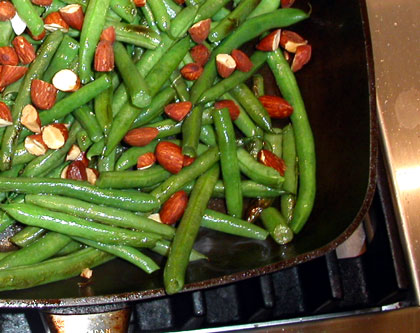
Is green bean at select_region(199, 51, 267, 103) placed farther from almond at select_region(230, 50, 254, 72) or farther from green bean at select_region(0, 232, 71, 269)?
green bean at select_region(0, 232, 71, 269)

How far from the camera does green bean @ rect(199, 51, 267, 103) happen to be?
2.24 meters

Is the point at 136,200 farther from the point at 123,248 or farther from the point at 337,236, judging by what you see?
the point at 337,236

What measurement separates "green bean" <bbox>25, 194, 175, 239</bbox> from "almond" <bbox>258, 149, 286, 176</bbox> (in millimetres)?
436

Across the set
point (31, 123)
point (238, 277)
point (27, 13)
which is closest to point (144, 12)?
point (27, 13)

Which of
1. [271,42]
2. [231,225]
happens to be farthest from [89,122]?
[271,42]

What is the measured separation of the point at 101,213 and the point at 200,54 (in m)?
0.72

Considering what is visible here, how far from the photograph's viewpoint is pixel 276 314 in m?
2.43

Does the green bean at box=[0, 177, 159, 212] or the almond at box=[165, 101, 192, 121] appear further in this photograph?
the almond at box=[165, 101, 192, 121]

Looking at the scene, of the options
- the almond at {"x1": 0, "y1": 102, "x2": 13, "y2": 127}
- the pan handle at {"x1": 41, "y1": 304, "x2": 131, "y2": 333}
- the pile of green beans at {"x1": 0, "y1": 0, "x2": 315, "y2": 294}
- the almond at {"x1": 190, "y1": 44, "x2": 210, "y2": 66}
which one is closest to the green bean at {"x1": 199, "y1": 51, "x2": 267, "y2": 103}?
the pile of green beans at {"x1": 0, "y1": 0, "x2": 315, "y2": 294}

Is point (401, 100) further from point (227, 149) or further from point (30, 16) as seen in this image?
point (30, 16)

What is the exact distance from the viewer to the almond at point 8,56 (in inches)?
84.0

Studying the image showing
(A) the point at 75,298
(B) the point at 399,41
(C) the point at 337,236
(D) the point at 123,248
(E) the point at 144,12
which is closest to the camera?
(A) the point at 75,298

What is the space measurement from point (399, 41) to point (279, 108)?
69 centimetres

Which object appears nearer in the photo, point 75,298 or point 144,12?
point 75,298
